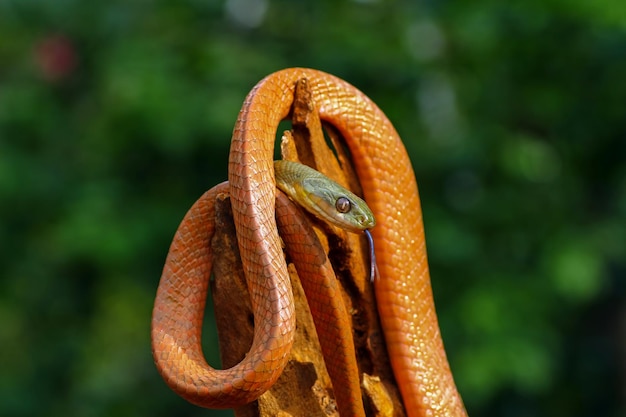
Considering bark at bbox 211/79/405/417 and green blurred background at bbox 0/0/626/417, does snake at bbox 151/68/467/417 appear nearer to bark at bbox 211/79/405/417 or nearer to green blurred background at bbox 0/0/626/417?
bark at bbox 211/79/405/417

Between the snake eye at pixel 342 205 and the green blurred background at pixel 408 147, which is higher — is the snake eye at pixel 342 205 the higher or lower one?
the higher one

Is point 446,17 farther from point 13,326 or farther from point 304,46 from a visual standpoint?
point 13,326

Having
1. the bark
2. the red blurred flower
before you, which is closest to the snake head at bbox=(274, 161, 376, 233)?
the bark

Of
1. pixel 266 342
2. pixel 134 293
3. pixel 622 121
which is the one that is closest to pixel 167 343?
pixel 266 342

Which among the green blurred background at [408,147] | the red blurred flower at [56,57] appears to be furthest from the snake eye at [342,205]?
the red blurred flower at [56,57]

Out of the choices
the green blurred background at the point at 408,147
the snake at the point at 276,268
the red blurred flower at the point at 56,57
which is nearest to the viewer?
the snake at the point at 276,268

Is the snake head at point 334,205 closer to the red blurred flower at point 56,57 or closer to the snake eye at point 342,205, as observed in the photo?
the snake eye at point 342,205
